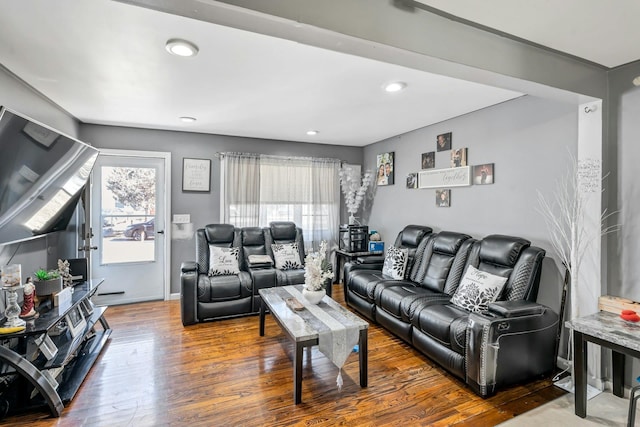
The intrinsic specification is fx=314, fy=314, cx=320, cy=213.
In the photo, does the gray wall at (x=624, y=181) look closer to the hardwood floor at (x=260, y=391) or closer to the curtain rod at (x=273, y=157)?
the hardwood floor at (x=260, y=391)

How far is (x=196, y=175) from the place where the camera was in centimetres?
449

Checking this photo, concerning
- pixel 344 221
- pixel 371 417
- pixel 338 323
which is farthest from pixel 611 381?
pixel 344 221

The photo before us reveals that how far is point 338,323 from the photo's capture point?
2.35 m

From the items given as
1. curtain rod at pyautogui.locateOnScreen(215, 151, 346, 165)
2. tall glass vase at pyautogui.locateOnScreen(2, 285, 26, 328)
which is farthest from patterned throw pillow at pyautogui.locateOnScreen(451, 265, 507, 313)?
tall glass vase at pyautogui.locateOnScreen(2, 285, 26, 328)

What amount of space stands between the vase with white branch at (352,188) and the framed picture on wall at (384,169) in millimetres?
187

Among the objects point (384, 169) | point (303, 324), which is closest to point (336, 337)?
point (303, 324)

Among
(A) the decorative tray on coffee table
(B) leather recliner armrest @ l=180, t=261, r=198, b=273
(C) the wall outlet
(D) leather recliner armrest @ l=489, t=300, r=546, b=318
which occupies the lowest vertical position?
(A) the decorative tray on coffee table

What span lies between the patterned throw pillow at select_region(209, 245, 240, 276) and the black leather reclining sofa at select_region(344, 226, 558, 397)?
5.10ft

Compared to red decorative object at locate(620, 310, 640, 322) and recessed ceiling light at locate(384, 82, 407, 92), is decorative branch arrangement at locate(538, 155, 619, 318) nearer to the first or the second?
red decorative object at locate(620, 310, 640, 322)

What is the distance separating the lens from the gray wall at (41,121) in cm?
242

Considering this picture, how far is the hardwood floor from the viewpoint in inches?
78.6

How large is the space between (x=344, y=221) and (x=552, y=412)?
3805mm

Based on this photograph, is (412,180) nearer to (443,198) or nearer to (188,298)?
(443,198)

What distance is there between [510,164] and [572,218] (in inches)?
31.5
